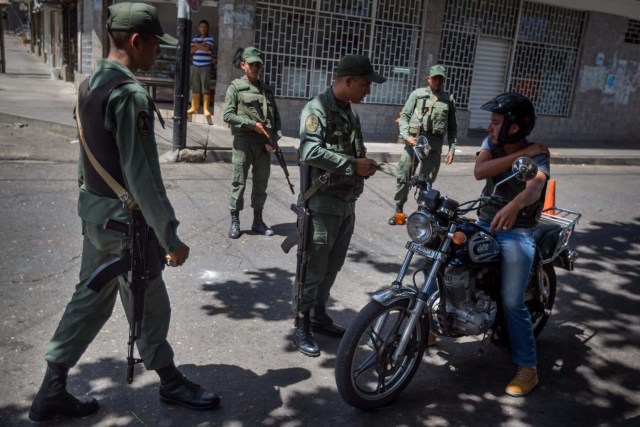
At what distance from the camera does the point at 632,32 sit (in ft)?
53.5

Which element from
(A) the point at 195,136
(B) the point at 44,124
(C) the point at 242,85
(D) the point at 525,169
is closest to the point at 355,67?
(D) the point at 525,169

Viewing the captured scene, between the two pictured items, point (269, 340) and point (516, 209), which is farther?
point (269, 340)

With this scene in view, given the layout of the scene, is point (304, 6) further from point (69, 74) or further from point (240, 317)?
point (69, 74)

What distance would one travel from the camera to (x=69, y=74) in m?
18.9

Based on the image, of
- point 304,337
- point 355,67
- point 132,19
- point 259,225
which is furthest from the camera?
point 259,225

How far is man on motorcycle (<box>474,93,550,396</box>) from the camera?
11.0ft

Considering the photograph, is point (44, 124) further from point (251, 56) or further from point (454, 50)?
point (454, 50)

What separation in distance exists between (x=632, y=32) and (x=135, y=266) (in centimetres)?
1755

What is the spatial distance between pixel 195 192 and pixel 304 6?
6.21 m

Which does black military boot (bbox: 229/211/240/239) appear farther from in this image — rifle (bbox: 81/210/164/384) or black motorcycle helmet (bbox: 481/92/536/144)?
black motorcycle helmet (bbox: 481/92/536/144)

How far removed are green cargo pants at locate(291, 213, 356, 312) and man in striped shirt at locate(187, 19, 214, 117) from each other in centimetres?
880

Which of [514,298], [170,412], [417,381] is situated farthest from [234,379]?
[514,298]

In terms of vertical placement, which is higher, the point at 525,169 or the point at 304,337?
the point at 525,169

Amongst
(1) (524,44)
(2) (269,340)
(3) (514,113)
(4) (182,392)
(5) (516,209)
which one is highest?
(1) (524,44)
